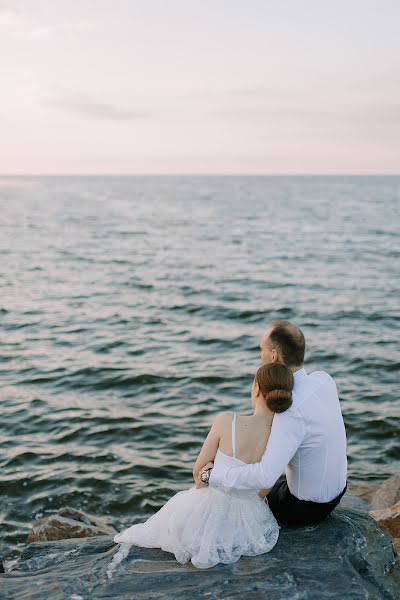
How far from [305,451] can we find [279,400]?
63 cm

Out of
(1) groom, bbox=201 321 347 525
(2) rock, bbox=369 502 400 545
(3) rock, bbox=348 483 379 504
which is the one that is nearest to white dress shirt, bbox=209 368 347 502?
(1) groom, bbox=201 321 347 525

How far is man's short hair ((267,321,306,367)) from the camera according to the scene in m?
5.41

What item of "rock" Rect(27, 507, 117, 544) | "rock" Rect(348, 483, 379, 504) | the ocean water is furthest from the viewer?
the ocean water

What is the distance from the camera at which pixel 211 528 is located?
17.2 feet

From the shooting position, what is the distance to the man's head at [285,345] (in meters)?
5.41

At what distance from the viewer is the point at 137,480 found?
1098 cm

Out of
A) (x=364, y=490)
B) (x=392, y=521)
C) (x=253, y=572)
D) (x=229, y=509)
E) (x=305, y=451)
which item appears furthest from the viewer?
(x=364, y=490)

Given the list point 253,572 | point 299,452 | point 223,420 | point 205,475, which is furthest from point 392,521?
point 223,420

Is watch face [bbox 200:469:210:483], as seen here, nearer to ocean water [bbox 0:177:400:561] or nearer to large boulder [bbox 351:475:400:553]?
large boulder [bbox 351:475:400:553]

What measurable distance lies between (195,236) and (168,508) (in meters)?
46.1

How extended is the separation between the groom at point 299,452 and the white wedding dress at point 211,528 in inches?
8.2

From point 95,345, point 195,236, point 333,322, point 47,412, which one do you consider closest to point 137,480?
point 47,412

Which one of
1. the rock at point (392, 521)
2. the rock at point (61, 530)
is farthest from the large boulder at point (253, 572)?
the rock at point (61, 530)

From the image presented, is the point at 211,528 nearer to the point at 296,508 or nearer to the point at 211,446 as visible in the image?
the point at 211,446
